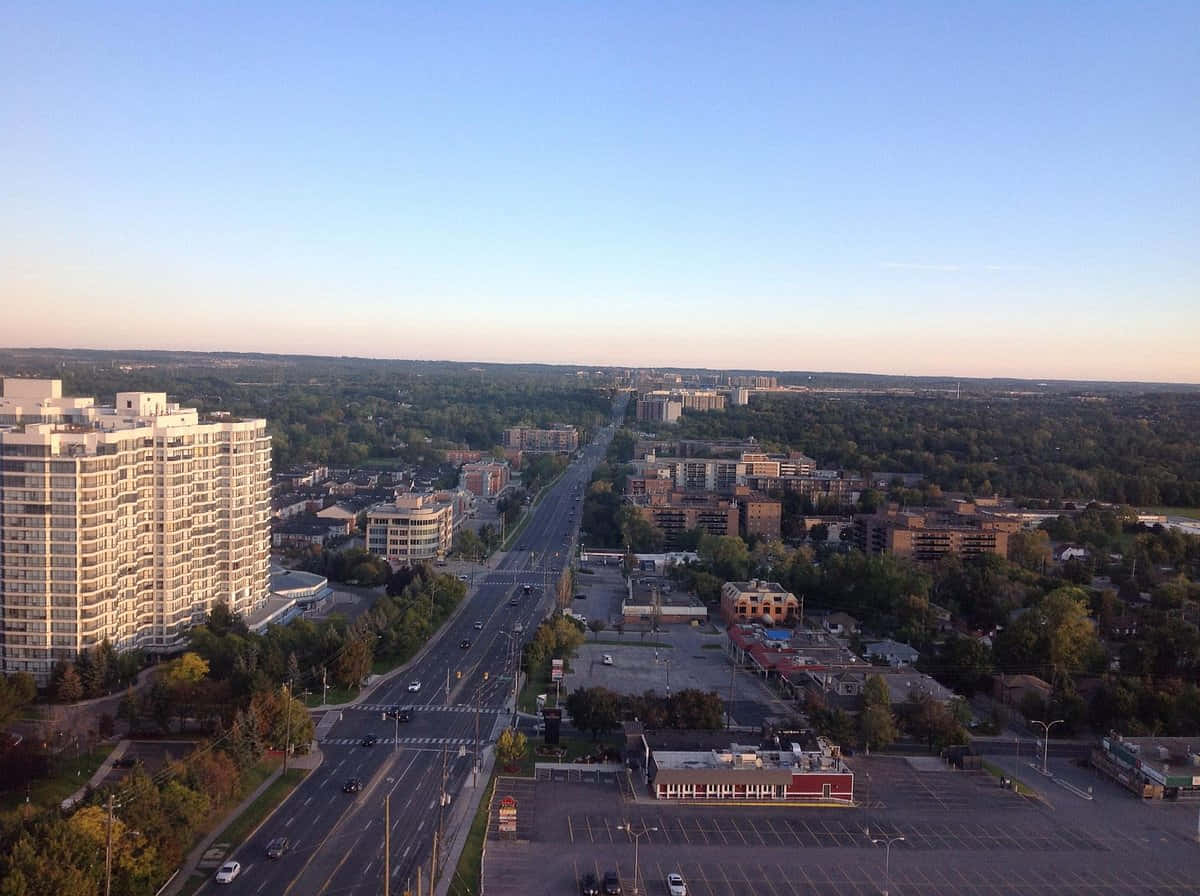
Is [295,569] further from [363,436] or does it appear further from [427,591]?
[363,436]

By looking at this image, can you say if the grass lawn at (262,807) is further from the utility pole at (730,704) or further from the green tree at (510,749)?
the utility pole at (730,704)

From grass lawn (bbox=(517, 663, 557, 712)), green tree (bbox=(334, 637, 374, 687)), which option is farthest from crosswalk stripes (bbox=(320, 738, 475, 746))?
green tree (bbox=(334, 637, 374, 687))

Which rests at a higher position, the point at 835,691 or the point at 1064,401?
the point at 1064,401

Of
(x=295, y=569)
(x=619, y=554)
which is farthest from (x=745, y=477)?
(x=295, y=569)

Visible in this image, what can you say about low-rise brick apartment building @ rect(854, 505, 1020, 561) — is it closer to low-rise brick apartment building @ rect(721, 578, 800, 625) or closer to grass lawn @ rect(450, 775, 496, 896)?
low-rise brick apartment building @ rect(721, 578, 800, 625)

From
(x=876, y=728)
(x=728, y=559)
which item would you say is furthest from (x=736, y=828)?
(x=728, y=559)

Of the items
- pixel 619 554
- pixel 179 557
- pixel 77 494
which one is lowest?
pixel 619 554

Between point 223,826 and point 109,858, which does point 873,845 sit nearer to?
point 223,826
